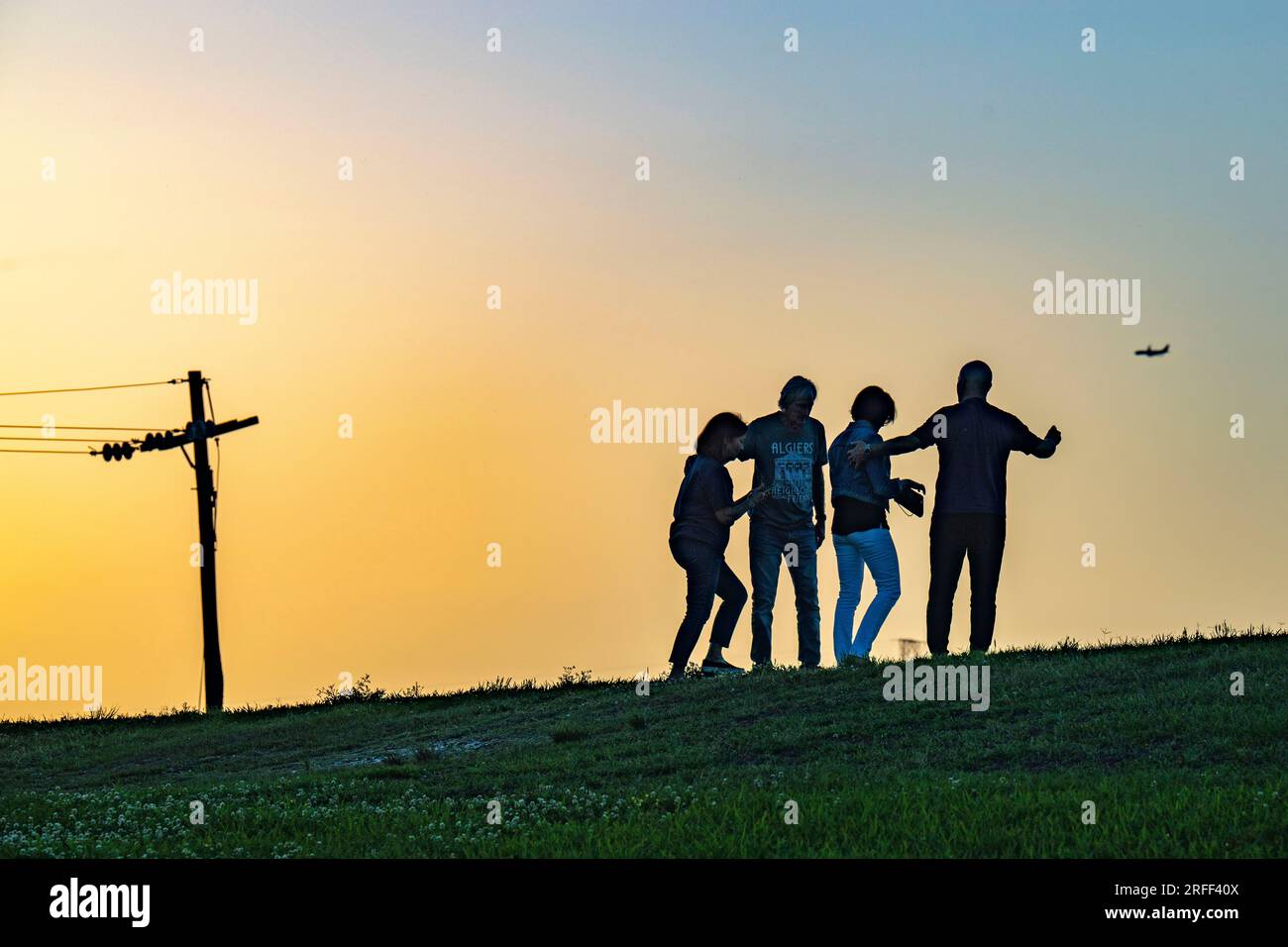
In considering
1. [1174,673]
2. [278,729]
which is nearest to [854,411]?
[1174,673]

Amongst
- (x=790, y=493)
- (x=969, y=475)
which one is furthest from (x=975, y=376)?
(x=790, y=493)

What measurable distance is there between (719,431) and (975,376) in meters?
2.80

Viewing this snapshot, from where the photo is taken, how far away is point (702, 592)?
18469 mm

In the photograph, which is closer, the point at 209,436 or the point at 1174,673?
the point at 1174,673

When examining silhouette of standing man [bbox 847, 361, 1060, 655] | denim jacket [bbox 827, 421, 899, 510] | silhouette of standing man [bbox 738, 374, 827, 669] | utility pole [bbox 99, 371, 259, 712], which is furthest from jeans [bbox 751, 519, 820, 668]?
utility pole [bbox 99, 371, 259, 712]

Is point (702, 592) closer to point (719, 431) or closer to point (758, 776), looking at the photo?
point (719, 431)

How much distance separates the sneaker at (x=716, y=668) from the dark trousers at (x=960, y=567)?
2317 millimetres

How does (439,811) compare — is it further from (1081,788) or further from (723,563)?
(723,563)

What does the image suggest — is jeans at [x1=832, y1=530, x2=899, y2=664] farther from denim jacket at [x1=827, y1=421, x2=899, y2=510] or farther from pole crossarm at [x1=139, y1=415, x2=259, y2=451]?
pole crossarm at [x1=139, y1=415, x2=259, y2=451]

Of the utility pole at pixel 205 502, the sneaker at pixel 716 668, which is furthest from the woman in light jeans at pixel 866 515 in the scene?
the utility pole at pixel 205 502
